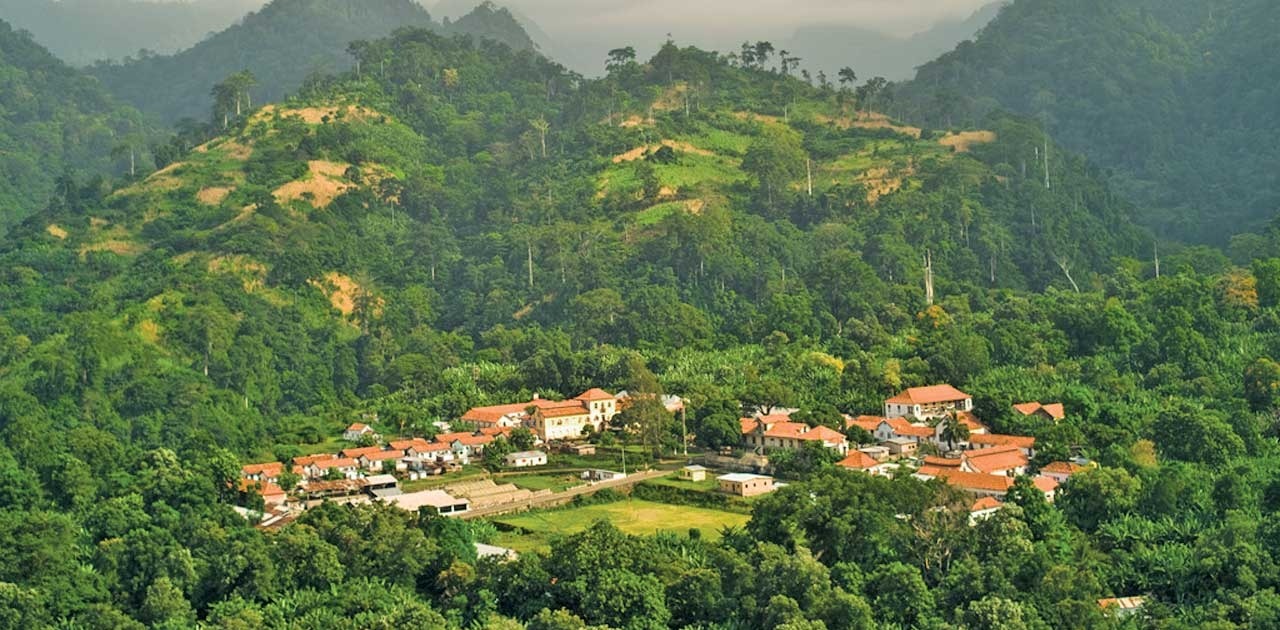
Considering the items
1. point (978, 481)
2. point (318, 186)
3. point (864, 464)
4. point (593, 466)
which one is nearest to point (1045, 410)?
point (864, 464)

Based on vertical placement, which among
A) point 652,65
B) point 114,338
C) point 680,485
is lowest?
point 680,485

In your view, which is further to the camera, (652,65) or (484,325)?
(652,65)

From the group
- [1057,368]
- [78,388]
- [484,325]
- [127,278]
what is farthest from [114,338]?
[1057,368]

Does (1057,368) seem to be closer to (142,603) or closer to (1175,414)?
(1175,414)

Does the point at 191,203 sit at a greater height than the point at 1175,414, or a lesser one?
greater

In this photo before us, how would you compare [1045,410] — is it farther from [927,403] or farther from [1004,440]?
[927,403]

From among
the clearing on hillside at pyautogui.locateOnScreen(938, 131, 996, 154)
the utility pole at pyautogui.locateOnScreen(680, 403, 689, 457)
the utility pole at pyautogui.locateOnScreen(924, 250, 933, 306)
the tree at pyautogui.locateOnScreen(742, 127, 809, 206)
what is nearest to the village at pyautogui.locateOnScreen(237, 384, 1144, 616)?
the utility pole at pyautogui.locateOnScreen(680, 403, 689, 457)

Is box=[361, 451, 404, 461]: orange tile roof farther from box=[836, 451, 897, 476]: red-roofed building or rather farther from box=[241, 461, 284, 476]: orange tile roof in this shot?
box=[836, 451, 897, 476]: red-roofed building
